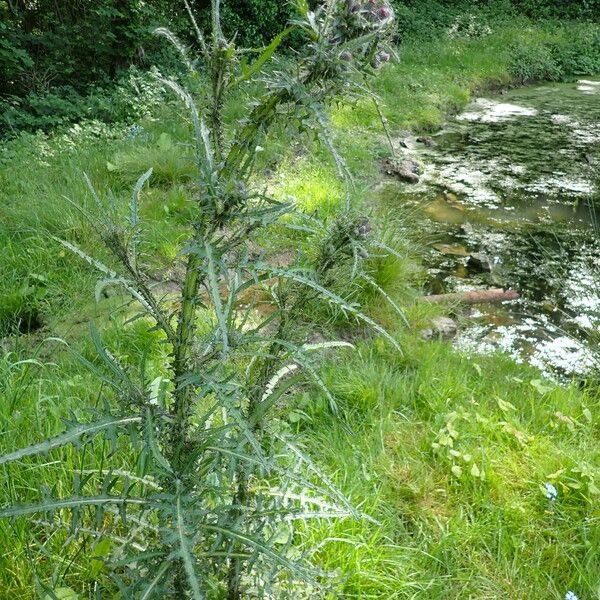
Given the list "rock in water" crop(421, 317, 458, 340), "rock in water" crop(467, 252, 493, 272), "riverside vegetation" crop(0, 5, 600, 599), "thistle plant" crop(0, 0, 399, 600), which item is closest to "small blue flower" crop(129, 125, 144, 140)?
"riverside vegetation" crop(0, 5, 600, 599)

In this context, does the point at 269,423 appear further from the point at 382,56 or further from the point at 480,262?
the point at 480,262

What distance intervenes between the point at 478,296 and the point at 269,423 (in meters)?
3.33

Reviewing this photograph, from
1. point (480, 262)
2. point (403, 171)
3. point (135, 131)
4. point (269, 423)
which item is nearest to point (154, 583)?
point (269, 423)

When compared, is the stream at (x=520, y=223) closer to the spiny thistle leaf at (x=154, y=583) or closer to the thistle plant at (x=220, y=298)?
the thistle plant at (x=220, y=298)

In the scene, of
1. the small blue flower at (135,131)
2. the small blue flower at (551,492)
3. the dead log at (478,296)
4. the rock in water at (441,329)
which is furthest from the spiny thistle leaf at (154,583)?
the small blue flower at (135,131)

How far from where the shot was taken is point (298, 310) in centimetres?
129

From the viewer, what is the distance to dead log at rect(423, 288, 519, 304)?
4.35m

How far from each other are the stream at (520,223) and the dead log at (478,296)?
7 cm

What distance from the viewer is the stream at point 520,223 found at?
161 inches

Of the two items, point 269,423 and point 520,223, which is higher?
point 269,423

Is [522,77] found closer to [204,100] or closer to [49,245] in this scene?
[49,245]

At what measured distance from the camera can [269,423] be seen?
1.51 metres

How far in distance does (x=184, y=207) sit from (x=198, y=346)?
364 centimetres

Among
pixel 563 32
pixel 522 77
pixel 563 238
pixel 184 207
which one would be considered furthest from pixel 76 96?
pixel 563 32
